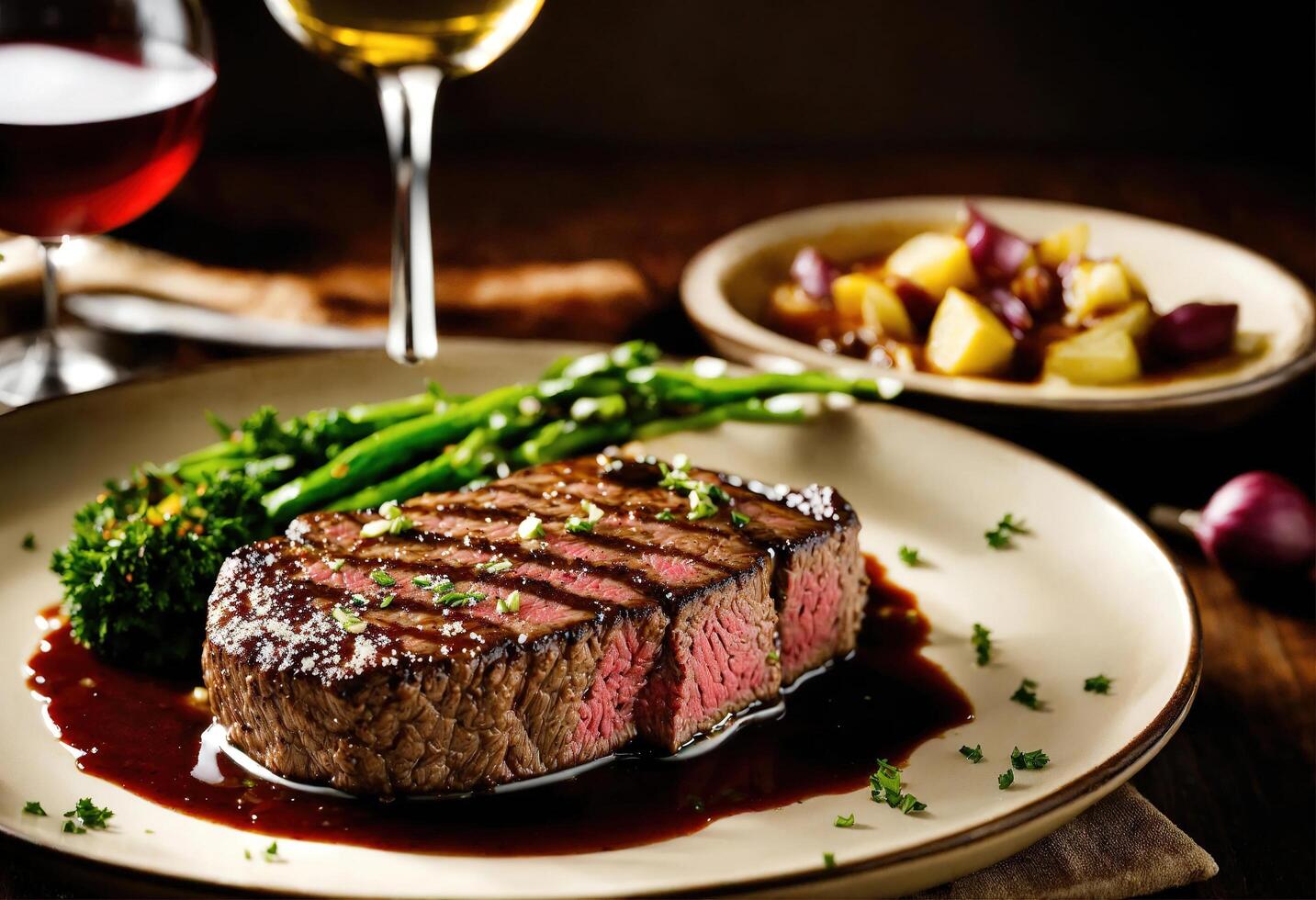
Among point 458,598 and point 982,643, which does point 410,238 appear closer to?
point 458,598

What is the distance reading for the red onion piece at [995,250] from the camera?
14.4 ft

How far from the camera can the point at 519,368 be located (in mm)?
3904

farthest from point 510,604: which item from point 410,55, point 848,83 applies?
point 848,83

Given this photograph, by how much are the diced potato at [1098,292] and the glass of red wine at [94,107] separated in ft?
7.88

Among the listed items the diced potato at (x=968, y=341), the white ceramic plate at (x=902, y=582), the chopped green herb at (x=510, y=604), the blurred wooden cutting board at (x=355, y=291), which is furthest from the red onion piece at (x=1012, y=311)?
the chopped green herb at (x=510, y=604)

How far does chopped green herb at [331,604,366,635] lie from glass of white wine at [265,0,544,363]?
1.26m

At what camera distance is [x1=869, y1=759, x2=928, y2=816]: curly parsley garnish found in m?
2.31

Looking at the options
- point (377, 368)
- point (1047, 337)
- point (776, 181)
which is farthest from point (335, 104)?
point (1047, 337)

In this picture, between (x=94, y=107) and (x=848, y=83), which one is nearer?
(x=94, y=107)

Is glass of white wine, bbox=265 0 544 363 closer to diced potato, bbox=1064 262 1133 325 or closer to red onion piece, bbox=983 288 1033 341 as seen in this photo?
red onion piece, bbox=983 288 1033 341

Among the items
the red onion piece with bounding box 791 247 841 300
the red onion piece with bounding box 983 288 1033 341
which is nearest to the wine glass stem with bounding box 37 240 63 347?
the red onion piece with bounding box 791 247 841 300

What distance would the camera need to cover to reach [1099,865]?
7.49 ft

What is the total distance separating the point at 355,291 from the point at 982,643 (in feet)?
8.07

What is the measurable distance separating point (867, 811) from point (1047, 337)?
81.3 inches
